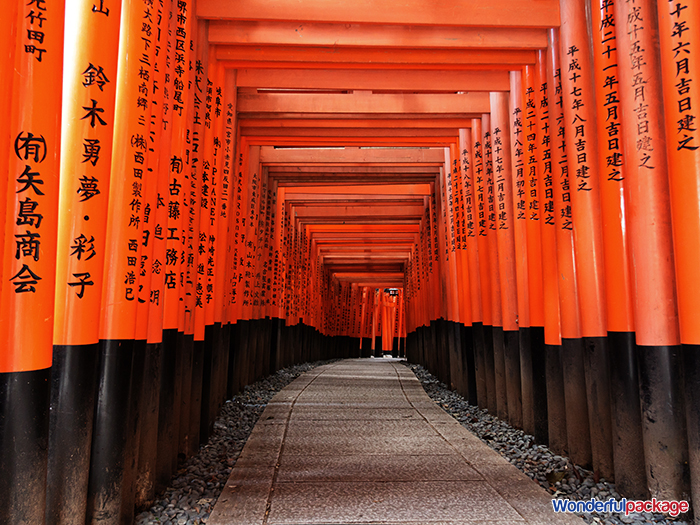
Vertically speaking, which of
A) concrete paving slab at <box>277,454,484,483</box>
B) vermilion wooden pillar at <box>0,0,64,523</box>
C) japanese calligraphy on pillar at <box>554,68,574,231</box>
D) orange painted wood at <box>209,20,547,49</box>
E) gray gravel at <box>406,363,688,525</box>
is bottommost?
gray gravel at <box>406,363,688,525</box>

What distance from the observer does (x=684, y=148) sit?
9.45 feet

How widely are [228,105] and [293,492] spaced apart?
442 centimetres

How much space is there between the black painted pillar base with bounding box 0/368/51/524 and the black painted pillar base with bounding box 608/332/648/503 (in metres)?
3.29

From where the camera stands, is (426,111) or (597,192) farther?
(426,111)

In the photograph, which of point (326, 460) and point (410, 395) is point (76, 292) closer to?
point (326, 460)

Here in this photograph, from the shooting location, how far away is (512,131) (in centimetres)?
567

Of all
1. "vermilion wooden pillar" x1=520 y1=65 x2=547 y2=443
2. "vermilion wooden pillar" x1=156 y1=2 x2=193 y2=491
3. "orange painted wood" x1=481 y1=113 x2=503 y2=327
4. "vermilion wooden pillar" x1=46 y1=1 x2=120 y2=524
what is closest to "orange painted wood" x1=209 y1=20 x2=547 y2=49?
"vermilion wooden pillar" x1=520 y1=65 x2=547 y2=443

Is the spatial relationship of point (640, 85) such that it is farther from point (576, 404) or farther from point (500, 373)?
point (500, 373)

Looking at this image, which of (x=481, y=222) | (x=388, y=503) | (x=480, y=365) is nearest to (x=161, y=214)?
(x=388, y=503)

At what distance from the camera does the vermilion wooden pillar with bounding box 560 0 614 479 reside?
12.5ft

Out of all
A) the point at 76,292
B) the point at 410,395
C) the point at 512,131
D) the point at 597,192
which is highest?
the point at 512,131

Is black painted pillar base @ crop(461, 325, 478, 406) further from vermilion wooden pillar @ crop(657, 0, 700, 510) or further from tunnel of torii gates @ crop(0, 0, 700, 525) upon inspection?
vermilion wooden pillar @ crop(657, 0, 700, 510)

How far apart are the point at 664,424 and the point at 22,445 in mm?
3290

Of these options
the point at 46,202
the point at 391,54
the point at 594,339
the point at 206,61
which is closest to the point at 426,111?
the point at 391,54
